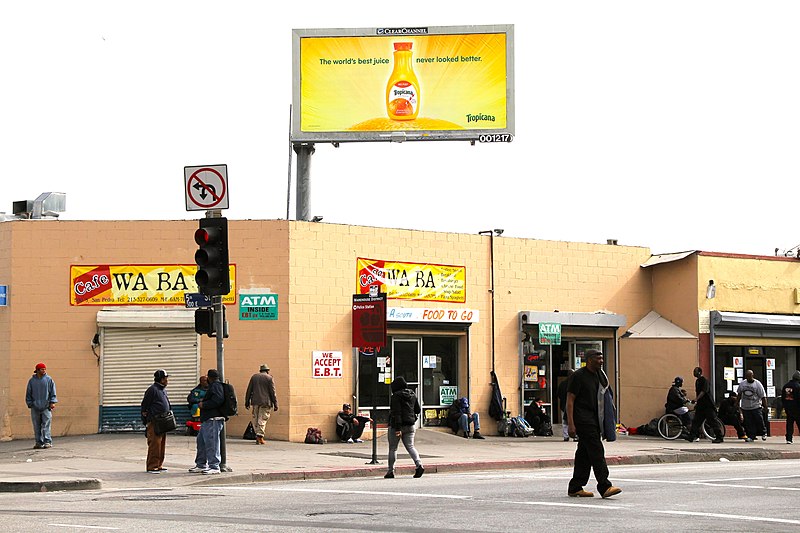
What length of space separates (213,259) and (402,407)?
3.98m

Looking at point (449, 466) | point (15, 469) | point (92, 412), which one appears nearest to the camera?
point (15, 469)

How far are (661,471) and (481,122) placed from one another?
46.2ft

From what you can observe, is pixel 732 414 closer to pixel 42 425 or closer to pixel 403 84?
pixel 403 84

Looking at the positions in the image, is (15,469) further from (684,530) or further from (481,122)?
(481,122)

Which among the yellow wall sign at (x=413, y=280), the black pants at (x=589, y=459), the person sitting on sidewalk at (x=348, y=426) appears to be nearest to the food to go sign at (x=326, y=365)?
the person sitting on sidewalk at (x=348, y=426)

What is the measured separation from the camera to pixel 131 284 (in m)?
27.2

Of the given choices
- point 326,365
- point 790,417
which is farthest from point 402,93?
point 790,417

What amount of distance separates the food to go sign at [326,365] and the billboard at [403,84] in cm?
659

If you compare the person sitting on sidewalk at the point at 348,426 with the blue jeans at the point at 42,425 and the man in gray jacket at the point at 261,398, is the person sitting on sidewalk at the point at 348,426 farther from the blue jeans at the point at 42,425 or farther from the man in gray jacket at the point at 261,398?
the blue jeans at the point at 42,425

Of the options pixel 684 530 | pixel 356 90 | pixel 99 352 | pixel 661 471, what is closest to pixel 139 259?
pixel 99 352

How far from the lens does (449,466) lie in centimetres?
2144

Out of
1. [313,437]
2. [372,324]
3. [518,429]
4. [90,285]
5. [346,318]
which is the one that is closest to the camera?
[372,324]

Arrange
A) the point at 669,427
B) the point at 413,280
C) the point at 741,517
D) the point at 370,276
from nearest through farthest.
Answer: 1. the point at 741,517
2. the point at 370,276
3. the point at 413,280
4. the point at 669,427

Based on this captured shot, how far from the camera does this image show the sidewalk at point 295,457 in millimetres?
18609
